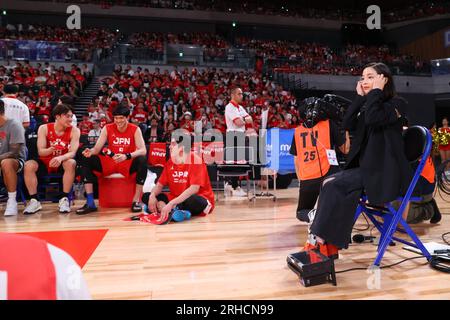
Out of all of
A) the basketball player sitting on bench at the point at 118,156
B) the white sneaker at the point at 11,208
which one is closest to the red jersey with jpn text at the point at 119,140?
the basketball player sitting on bench at the point at 118,156

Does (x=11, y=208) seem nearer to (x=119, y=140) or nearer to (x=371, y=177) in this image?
(x=119, y=140)

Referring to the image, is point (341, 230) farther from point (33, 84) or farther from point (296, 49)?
point (296, 49)

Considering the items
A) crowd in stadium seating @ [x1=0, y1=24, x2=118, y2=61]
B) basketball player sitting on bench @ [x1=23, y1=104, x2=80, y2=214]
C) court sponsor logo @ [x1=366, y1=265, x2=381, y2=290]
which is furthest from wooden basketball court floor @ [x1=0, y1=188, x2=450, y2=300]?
crowd in stadium seating @ [x1=0, y1=24, x2=118, y2=61]

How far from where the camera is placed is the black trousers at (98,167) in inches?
174

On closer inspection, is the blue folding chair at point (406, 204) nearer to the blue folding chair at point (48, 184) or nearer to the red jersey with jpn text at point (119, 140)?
the red jersey with jpn text at point (119, 140)

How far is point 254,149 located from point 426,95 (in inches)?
588

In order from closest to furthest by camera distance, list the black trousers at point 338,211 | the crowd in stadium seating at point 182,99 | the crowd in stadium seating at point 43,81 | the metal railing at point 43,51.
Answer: the black trousers at point 338,211, the crowd in stadium seating at point 182,99, the crowd in stadium seating at point 43,81, the metal railing at point 43,51

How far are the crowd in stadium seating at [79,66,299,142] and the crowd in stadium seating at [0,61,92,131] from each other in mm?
1069

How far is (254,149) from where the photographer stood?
5.30 meters

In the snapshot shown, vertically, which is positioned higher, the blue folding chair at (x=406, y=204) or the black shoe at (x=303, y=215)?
the blue folding chair at (x=406, y=204)

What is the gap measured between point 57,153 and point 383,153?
385cm

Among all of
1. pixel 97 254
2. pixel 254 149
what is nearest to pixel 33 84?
pixel 254 149

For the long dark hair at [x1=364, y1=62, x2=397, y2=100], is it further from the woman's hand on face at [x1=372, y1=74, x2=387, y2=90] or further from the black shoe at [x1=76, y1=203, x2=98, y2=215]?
the black shoe at [x1=76, y1=203, x2=98, y2=215]

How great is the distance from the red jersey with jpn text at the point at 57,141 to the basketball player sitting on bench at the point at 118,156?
0.31 metres
